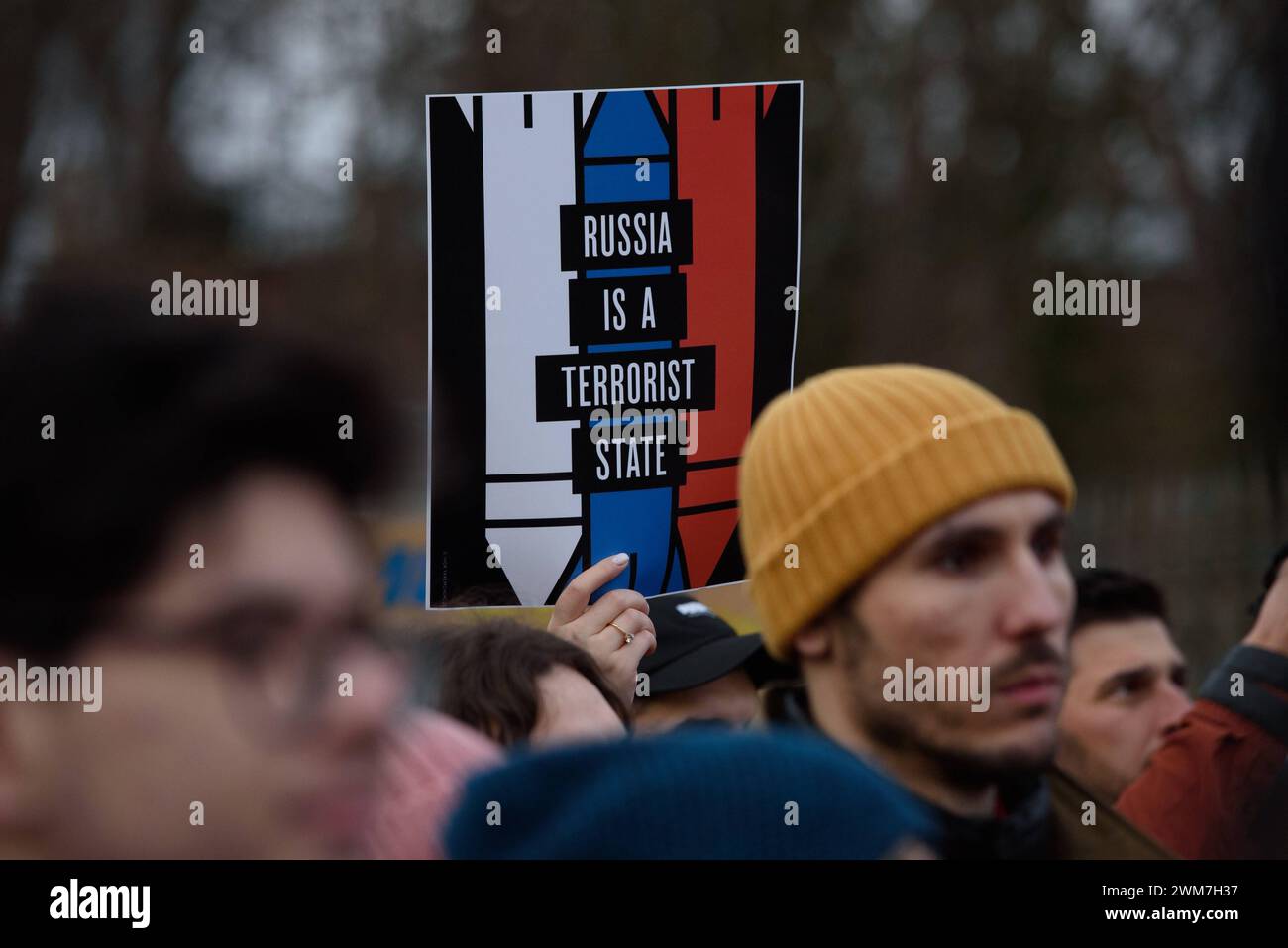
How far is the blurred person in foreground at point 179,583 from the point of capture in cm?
78

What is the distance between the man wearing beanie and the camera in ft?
5.35

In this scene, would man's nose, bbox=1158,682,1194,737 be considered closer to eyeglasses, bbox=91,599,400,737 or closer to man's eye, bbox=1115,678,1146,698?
man's eye, bbox=1115,678,1146,698

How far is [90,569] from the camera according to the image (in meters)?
0.78

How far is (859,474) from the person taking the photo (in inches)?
64.6

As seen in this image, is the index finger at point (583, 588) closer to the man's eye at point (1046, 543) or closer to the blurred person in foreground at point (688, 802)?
the man's eye at point (1046, 543)

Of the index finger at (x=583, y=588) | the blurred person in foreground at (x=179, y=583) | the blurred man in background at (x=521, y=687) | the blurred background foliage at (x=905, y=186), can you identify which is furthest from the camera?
the blurred background foliage at (x=905, y=186)

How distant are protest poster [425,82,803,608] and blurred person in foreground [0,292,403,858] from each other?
1334mm

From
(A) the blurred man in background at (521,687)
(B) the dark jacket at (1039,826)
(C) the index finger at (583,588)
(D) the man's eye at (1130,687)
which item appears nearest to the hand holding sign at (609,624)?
(C) the index finger at (583,588)

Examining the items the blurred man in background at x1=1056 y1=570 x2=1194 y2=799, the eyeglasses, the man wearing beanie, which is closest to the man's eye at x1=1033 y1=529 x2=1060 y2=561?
the man wearing beanie

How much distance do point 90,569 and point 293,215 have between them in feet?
5.88

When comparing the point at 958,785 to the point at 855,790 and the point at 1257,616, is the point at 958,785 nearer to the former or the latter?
the point at 1257,616

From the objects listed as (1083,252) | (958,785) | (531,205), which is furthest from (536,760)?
(1083,252)

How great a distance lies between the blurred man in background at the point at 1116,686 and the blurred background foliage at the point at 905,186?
10.6 inches
